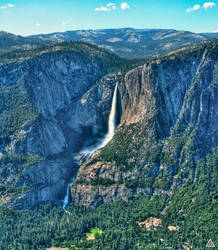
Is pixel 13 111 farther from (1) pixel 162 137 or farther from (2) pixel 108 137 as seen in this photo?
(1) pixel 162 137

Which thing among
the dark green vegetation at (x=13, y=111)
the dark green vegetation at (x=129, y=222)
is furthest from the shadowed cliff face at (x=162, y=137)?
the dark green vegetation at (x=13, y=111)

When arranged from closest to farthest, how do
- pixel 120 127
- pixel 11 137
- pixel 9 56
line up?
pixel 11 137 → pixel 120 127 → pixel 9 56

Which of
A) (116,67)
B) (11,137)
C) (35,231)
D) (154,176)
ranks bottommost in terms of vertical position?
(35,231)

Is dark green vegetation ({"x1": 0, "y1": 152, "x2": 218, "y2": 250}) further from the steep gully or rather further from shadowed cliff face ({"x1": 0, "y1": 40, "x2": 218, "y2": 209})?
the steep gully

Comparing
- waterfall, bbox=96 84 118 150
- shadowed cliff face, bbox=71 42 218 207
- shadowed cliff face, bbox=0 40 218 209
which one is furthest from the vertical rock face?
shadowed cliff face, bbox=71 42 218 207

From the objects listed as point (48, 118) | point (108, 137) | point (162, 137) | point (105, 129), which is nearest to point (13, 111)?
point (48, 118)

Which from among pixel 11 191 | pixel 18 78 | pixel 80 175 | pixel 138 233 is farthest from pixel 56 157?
pixel 138 233

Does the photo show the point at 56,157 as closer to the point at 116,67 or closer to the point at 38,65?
the point at 38,65
